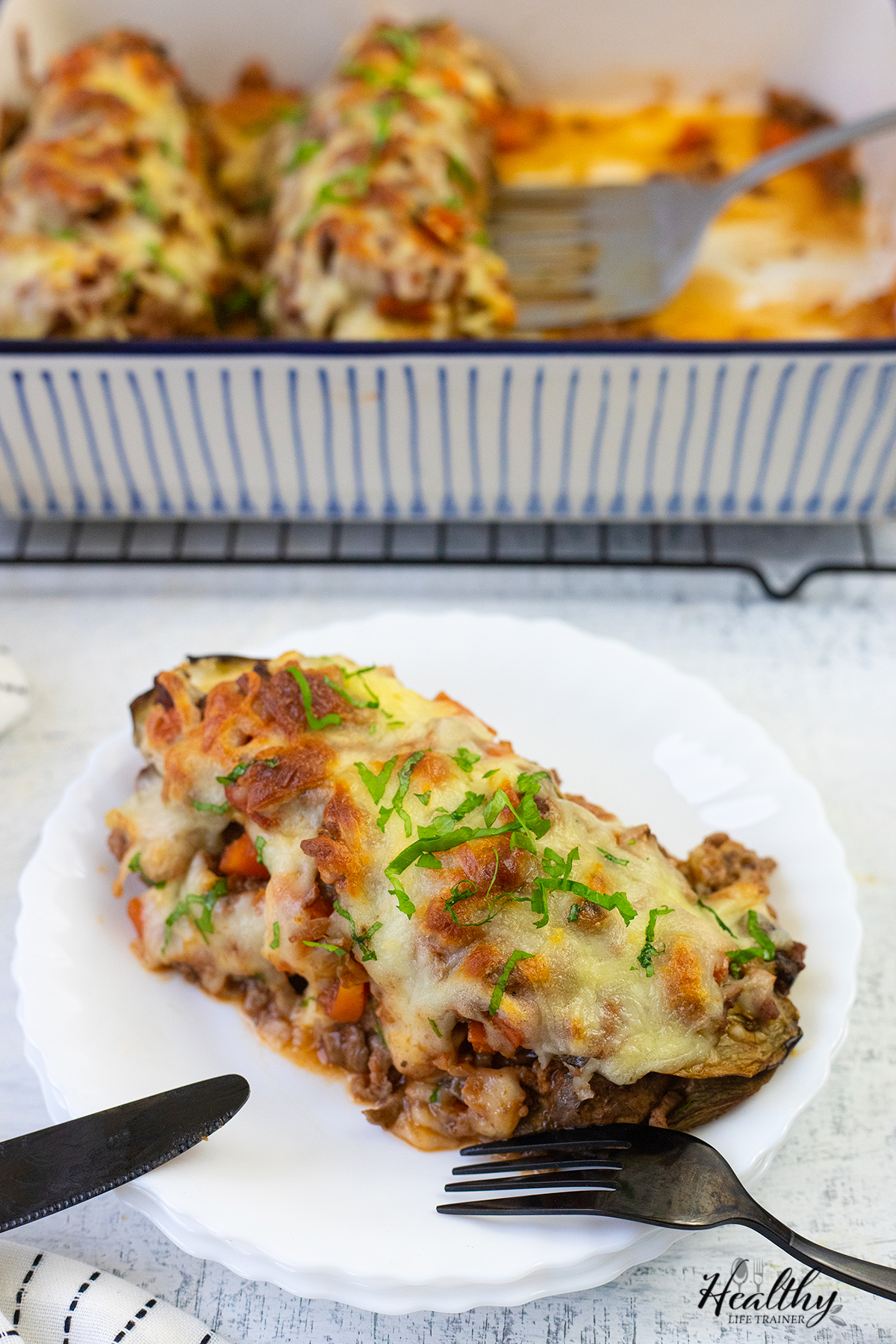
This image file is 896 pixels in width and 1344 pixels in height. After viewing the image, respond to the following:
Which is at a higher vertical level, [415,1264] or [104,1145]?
[104,1145]

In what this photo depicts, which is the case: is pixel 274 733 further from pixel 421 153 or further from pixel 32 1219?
pixel 421 153

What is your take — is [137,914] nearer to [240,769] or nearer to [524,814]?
[240,769]

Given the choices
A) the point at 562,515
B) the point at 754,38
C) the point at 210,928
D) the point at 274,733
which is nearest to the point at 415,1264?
the point at 210,928

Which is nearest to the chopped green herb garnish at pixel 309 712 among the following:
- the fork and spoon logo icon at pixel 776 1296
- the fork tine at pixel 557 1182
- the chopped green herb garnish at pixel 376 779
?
the chopped green herb garnish at pixel 376 779

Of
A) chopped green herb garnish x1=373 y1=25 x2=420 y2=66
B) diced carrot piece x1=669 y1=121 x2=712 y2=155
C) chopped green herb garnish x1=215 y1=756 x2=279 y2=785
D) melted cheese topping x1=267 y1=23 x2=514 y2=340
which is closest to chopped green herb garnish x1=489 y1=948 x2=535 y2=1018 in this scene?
chopped green herb garnish x1=215 y1=756 x2=279 y2=785

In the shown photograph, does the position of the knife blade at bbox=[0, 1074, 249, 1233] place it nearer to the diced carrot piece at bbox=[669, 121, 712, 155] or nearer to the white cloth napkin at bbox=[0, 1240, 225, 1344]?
the white cloth napkin at bbox=[0, 1240, 225, 1344]

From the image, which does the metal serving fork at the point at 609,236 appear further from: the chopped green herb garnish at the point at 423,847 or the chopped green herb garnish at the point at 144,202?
the chopped green herb garnish at the point at 423,847
